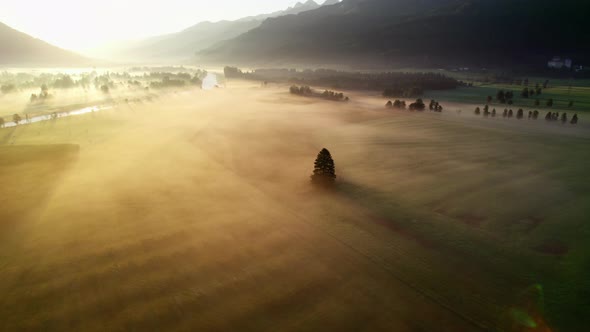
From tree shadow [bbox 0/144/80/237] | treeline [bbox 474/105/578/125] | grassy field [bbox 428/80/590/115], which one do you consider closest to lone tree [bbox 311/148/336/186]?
tree shadow [bbox 0/144/80/237]

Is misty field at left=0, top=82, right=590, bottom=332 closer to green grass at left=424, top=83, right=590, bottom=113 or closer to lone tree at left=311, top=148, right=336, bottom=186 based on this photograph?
lone tree at left=311, top=148, right=336, bottom=186

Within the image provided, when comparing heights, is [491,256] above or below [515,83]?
below

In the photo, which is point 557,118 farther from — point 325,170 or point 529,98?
point 325,170

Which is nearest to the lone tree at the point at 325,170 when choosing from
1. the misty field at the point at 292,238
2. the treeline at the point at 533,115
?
the misty field at the point at 292,238

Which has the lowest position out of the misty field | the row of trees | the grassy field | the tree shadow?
the misty field

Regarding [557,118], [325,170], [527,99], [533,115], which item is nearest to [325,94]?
[533,115]

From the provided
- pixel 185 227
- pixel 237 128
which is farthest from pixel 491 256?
pixel 237 128

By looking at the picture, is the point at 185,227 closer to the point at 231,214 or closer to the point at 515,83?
the point at 231,214

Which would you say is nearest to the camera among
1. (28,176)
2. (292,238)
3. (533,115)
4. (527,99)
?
(292,238)
